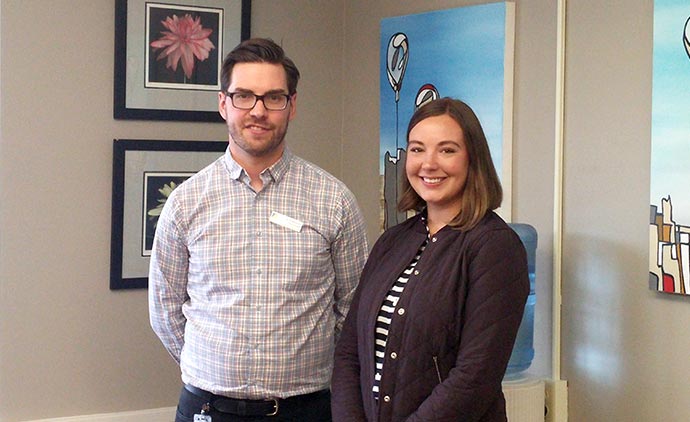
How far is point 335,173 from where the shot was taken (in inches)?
173

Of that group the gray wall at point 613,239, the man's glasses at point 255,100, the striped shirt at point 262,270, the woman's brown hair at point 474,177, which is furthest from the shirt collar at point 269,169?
the gray wall at point 613,239

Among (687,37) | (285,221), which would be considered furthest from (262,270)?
(687,37)

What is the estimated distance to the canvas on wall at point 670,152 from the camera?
8.69ft

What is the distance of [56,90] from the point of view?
3.79 m

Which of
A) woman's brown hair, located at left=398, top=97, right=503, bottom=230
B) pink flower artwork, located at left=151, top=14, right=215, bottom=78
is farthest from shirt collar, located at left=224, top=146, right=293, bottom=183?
pink flower artwork, located at left=151, top=14, right=215, bottom=78

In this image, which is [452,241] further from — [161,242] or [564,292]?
[564,292]

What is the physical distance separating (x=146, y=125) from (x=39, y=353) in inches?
40.1

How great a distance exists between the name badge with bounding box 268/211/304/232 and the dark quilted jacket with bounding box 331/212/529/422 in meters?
0.41

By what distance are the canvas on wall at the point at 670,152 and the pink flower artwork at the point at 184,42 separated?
1983 mm

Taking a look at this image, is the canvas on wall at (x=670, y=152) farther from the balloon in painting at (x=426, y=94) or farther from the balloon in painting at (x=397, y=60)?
the balloon in painting at (x=397, y=60)

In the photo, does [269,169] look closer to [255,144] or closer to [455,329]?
[255,144]

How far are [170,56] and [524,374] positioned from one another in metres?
1.96

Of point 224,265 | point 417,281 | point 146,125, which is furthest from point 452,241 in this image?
point 146,125

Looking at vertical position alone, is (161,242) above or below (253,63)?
below
